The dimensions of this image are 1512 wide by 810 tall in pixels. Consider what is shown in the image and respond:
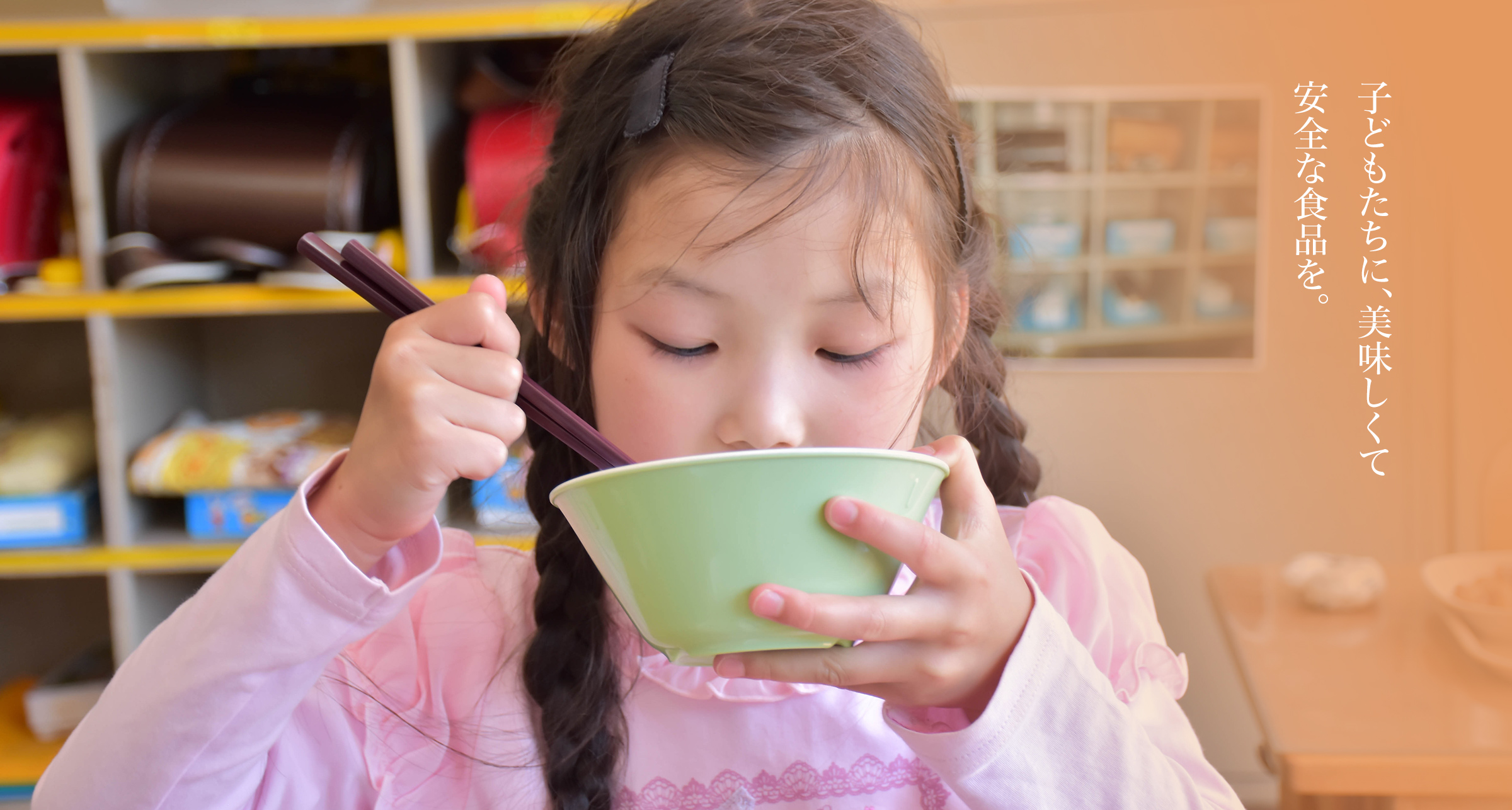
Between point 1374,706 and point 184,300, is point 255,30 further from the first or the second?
point 1374,706

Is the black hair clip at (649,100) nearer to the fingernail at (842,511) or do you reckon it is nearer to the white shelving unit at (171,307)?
the fingernail at (842,511)

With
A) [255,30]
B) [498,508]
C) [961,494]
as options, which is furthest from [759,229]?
[255,30]

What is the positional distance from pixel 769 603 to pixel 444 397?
196 millimetres

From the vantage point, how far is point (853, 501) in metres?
0.44

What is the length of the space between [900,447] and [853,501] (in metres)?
0.25

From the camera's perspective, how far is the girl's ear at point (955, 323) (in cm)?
71

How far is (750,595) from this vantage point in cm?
45

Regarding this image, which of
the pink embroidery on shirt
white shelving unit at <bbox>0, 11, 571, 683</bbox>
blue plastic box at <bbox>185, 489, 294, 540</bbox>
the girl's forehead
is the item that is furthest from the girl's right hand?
blue plastic box at <bbox>185, 489, 294, 540</bbox>

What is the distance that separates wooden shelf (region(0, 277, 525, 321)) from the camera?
5.08ft

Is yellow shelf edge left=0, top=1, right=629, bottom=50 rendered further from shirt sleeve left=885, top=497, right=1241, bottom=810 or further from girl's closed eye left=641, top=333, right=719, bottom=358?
shirt sleeve left=885, top=497, right=1241, bottom=810

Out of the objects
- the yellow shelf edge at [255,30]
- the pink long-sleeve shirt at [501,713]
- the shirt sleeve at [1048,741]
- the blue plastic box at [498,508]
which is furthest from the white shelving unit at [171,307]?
the shirt sleeve at [1048,741]

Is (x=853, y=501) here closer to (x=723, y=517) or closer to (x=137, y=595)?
(x=723, y=517)

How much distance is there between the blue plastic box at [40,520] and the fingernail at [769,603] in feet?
5.32

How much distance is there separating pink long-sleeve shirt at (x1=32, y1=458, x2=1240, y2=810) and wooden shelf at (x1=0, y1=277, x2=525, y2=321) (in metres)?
0.84
